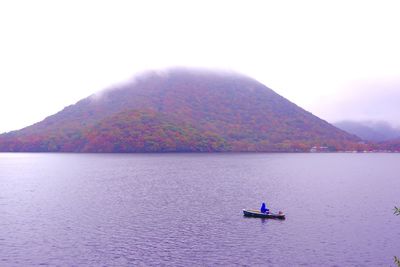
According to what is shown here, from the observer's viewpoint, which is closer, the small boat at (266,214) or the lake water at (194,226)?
the lake water at (194,226)

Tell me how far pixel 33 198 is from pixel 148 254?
68.4m

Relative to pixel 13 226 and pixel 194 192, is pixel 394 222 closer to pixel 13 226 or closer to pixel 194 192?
pixel 194 192

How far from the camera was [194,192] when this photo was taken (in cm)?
13075

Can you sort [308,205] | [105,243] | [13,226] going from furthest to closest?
[308,205] < [13,226] < [105,243]

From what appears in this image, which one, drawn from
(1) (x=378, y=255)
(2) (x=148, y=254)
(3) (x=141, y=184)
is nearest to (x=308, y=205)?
(1) (x=378, y=255)

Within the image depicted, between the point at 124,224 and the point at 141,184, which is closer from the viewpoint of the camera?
the point at 124,224

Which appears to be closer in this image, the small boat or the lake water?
the lake water

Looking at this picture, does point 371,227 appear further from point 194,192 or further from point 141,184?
point 141,184

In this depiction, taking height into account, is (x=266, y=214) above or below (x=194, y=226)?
above

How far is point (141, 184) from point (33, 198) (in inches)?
1711

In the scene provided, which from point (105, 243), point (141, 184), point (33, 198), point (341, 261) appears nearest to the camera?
point (341, 261)

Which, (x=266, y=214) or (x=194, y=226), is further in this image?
(x=266, y=214)

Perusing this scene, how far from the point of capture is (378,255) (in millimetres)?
63375

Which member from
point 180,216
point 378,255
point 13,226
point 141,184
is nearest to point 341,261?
point 378,255
